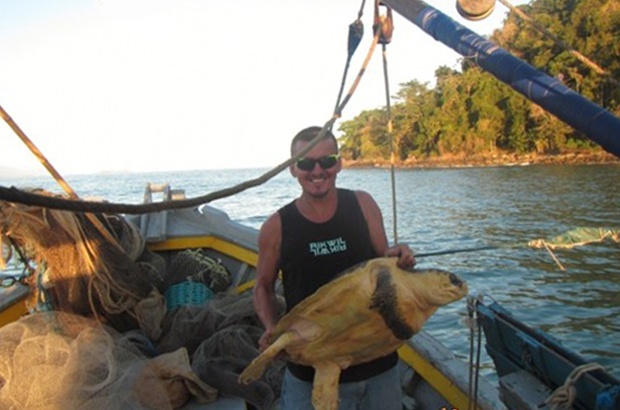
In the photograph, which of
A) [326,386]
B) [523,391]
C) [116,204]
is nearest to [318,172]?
[326,386]

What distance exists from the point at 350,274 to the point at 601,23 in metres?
58.1

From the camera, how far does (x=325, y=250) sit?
8.45 feet

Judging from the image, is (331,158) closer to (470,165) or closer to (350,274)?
(350,274)

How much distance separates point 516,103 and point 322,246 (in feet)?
210

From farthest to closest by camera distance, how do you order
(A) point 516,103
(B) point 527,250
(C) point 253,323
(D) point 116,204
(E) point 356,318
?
(A) point 516,103
(B) point 527,250
(C) point 253,323
(E) point 356,318
(D) point 116,204

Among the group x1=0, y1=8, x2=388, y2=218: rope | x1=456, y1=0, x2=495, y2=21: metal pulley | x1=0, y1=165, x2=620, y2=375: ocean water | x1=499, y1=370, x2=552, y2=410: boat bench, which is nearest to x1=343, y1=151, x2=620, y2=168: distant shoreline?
x1=0, y1=165, x2=620, y2=375: ocean water

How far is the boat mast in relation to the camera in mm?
2973

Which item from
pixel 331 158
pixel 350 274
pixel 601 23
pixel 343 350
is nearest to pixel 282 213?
pixel 331 158

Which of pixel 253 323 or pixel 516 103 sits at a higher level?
pixel 516 103

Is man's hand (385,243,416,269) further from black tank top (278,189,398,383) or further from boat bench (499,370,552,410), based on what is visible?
boat bench (499,370,552,410)

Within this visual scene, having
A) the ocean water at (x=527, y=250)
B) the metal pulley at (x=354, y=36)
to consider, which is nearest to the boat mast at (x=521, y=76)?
the metal pulley at (x=354, y=36)

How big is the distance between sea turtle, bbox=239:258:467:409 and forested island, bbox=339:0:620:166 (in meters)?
35.1

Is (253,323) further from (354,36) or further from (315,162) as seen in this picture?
(354,36)

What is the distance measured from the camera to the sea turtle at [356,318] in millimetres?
2146
